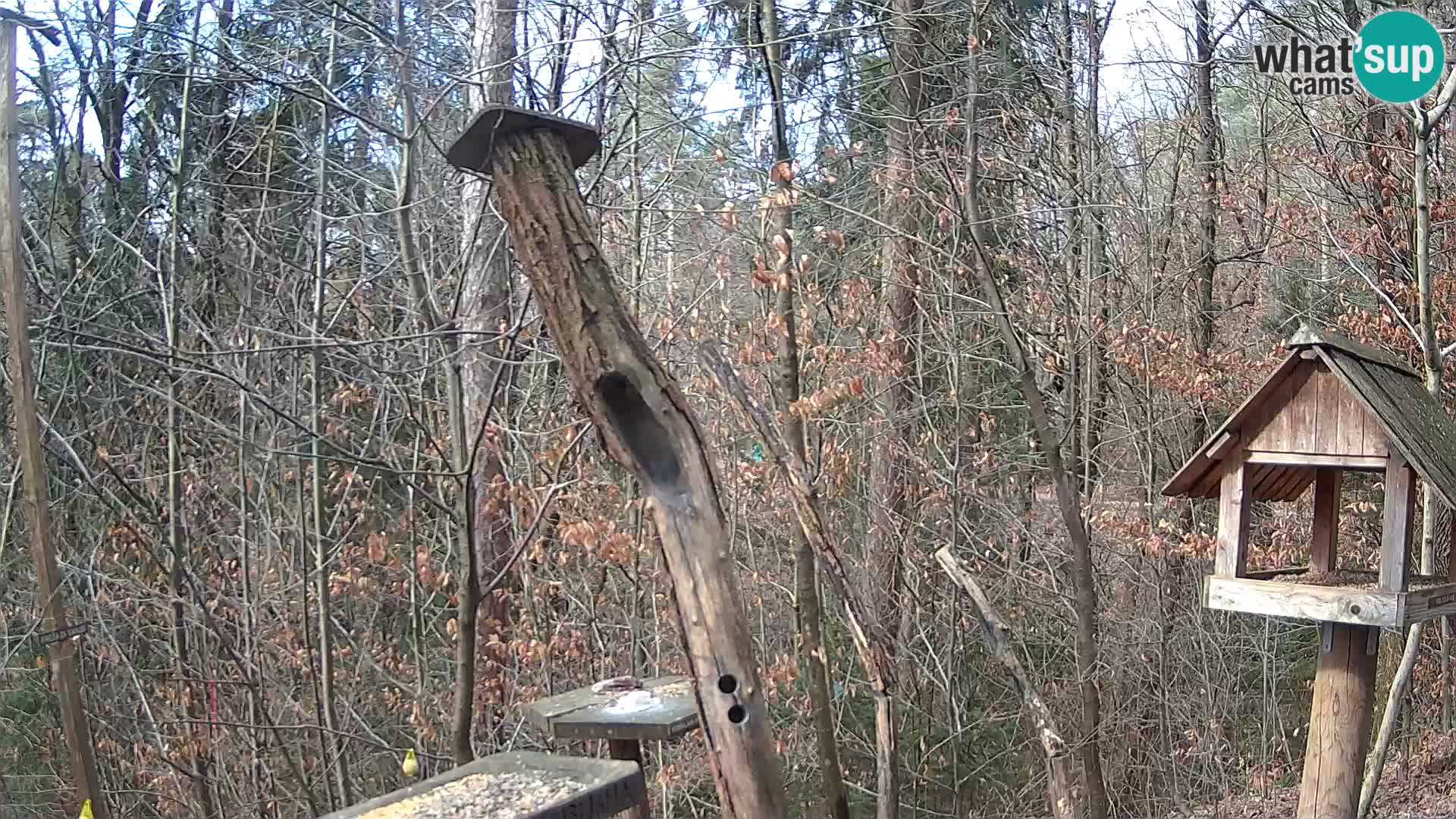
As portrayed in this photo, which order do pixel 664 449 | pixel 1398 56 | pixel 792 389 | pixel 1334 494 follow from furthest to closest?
pixel 1398 56, pixel 792 389, pixel 1334 494, pixel 664 449

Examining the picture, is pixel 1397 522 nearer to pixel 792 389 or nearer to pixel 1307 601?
pixel 1307 601

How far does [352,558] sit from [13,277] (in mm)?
2547

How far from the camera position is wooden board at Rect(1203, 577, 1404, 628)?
3281 mm

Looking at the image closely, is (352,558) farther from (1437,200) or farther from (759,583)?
(1437,200)

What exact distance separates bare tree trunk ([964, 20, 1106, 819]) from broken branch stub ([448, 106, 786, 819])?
3575mm

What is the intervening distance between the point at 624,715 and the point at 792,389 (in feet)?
9.30

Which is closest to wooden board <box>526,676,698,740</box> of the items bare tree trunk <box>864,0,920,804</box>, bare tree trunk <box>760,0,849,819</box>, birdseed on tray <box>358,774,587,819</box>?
birdseed on tray <box>358,774,587,819</box>

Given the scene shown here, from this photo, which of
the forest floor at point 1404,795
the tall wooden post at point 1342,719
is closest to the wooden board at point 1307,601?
the tall wooden post at point 1342,719

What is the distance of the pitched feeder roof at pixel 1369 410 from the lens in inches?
128

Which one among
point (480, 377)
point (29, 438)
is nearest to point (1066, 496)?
point (480, 377)

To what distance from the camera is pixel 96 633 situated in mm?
6621

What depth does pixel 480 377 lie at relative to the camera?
6.49m

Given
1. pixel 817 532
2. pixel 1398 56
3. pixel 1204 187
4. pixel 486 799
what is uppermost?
pixel 1398 56

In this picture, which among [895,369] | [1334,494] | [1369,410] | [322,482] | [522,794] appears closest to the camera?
[522,794]
